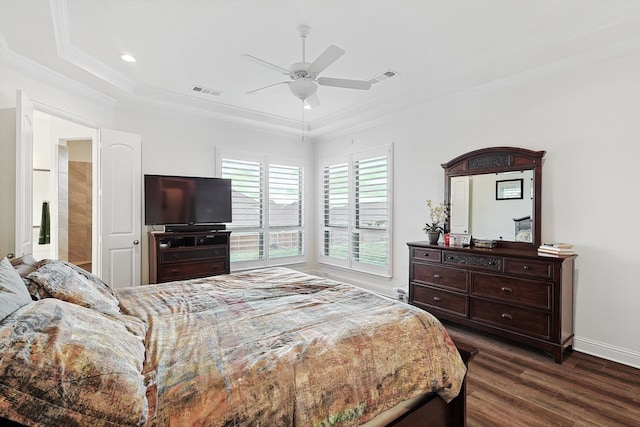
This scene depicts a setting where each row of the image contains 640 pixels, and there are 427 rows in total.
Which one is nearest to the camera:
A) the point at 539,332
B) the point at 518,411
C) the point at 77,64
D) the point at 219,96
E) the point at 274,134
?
the point at 518,411

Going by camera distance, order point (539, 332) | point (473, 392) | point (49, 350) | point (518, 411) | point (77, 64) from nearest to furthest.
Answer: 1. point (49, 350)
2. point (518, 411)
3. point (473, 392)
4. point (539, 332)
5. point (77, 64)

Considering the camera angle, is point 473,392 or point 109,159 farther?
point 109,159

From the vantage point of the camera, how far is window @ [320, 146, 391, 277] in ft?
16.7

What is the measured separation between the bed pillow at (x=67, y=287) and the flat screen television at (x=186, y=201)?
2.44 meters

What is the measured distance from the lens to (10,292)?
127cm

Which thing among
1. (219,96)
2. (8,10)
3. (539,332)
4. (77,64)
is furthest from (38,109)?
(539,332)

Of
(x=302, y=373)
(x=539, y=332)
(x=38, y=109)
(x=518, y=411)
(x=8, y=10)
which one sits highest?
(x=8, y=10)

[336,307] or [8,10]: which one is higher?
[8,10]

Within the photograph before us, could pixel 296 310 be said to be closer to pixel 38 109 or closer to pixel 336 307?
pixel 336 307

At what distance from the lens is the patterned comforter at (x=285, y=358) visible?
3.89 feet

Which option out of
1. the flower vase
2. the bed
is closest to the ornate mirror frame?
the flower vase

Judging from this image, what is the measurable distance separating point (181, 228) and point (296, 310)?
302 centimetres

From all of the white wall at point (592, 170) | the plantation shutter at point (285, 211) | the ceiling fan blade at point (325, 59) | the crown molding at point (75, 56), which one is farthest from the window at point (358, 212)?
the crown molding at point (75, 56)

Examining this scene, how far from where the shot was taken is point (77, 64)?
10.6ft
